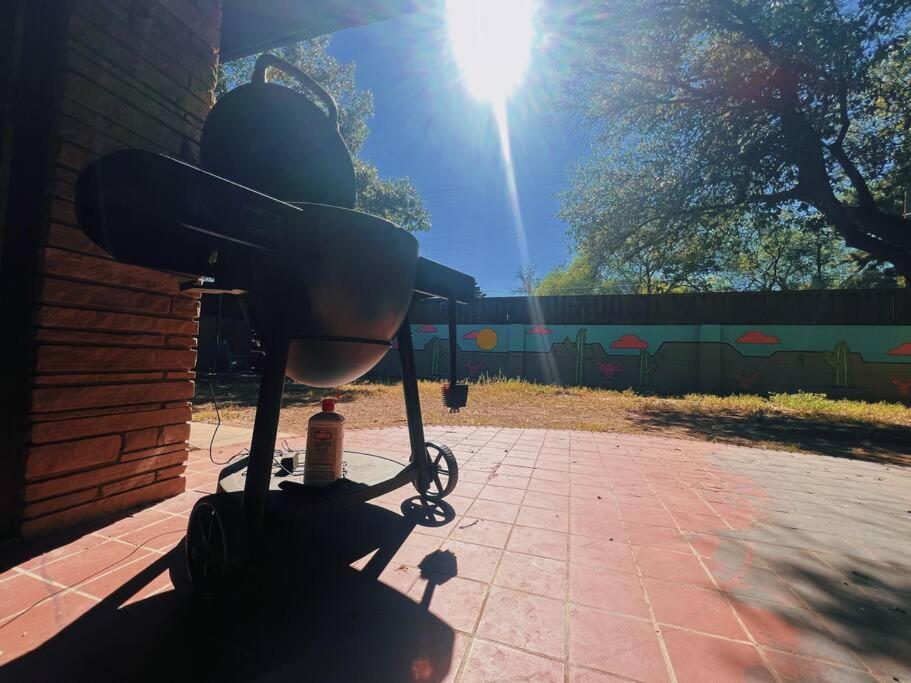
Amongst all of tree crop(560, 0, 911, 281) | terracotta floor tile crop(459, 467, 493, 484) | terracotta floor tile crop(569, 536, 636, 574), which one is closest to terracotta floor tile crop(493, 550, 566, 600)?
terracotta floor tile crop(569, 536, 636, 574)

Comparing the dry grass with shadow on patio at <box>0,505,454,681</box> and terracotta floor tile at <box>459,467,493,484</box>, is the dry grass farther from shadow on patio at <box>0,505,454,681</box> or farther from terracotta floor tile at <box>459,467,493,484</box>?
shadow on patio at <box>0,505,454,681</box>

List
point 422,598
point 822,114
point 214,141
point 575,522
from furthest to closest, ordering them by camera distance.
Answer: point 822,114
point 575,522
point 214,141
point 422,598

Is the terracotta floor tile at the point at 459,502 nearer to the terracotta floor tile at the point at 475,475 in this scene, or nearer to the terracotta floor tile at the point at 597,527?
the terracotta floor tile at the point at 475,475

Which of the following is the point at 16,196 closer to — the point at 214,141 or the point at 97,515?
the point at 214,141

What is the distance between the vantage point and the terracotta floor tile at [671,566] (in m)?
1.64

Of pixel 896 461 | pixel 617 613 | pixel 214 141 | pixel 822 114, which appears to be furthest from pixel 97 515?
pixel 822 114

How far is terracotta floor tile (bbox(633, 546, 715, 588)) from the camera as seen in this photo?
1636mm

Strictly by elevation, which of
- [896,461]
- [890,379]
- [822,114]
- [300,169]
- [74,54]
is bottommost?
[896,461]

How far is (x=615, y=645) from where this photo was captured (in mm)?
1244

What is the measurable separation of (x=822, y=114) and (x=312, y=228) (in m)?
10.5

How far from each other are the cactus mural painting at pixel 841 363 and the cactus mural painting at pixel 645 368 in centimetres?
462

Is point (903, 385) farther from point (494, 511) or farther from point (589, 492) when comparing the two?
point (494, 511)

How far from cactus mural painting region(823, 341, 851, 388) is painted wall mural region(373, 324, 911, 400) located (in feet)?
0.07

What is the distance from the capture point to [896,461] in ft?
14.0
